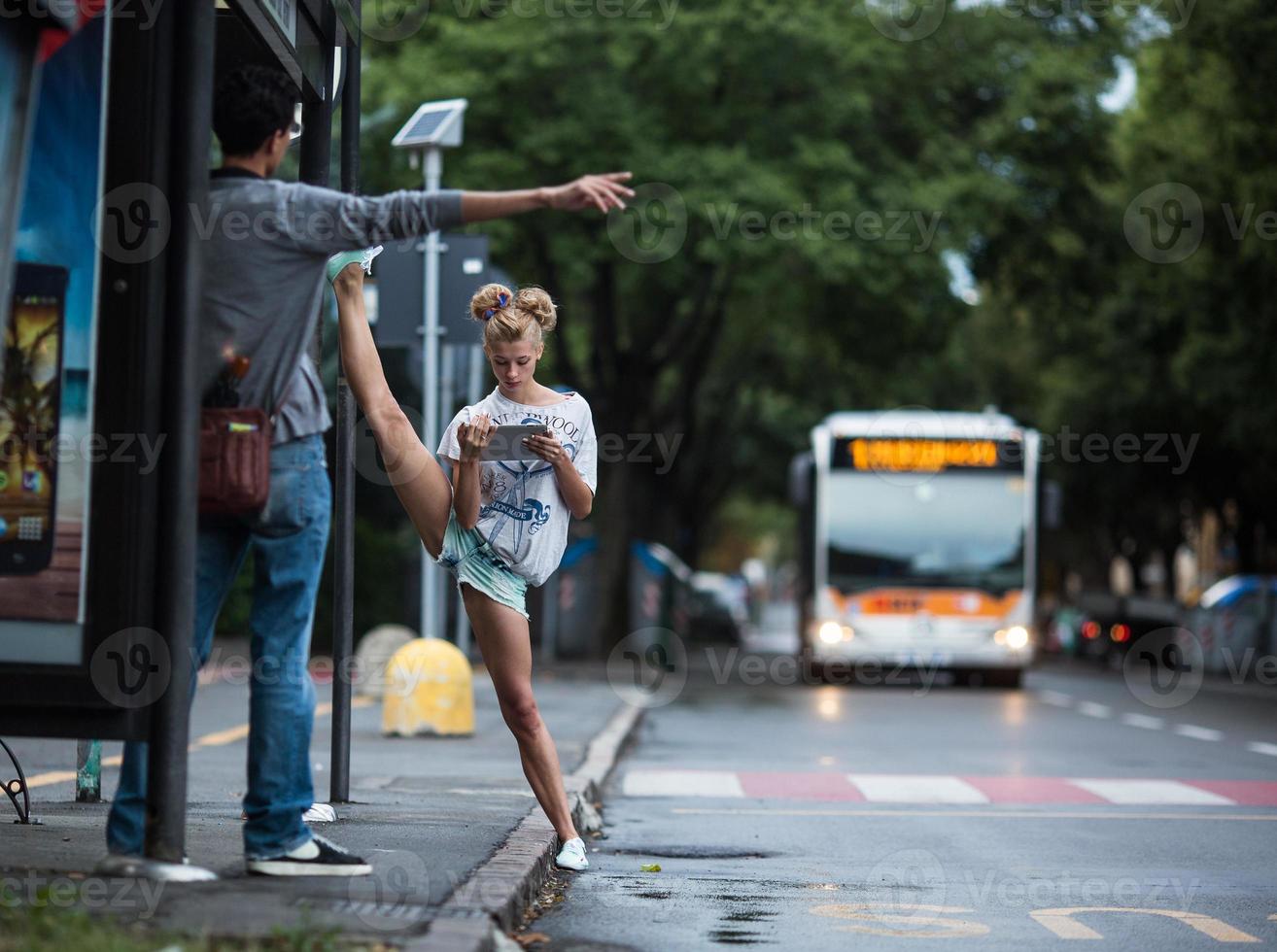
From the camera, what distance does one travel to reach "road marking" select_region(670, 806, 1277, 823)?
10.2 meters

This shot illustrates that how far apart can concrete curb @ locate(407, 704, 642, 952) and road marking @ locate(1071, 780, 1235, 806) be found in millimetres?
3132

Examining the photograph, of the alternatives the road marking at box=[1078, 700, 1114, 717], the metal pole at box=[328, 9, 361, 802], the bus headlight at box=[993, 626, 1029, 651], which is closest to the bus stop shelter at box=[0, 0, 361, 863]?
the metal pole at box=[328, 9, 361, 802]

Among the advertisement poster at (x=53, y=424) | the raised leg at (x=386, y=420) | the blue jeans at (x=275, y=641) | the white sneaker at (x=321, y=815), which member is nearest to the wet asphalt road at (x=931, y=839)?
the blue jeans at (x=275, y=641)

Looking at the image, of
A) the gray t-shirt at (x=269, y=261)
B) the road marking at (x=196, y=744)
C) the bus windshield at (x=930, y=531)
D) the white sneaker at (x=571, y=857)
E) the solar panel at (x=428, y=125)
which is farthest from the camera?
the bus windshield at (x=930, y=531)

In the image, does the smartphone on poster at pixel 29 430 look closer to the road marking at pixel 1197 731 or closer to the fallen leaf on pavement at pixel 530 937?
the fallen leaf on pavement at pixel 530 937

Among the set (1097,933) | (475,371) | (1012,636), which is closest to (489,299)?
(1097,933)

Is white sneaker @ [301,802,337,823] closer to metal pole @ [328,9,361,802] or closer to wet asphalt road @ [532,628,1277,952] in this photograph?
metal pole @ [328,9,361,802]

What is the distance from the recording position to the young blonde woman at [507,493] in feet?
22.4

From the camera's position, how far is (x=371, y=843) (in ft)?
22.9

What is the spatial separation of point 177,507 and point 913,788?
282 inches

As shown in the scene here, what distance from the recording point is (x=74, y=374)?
548cm

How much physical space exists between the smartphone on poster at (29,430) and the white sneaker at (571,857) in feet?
8.06

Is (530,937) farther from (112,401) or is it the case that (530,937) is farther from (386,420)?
(112,401)

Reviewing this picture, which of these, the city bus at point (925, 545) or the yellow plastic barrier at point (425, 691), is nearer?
the yellow plastic barrier at point (425, 691)
